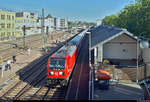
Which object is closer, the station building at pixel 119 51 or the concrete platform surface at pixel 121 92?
the concrete platform surface at pixel 121 92

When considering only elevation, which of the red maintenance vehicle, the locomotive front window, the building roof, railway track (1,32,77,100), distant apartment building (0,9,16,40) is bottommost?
railway track (1,32,77,100)

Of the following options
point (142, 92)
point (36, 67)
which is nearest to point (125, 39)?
point (142, 92)

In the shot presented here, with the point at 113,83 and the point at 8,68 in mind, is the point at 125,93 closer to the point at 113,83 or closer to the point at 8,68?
the point at 113,83

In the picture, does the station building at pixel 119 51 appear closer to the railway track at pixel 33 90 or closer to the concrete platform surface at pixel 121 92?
the concrete platform surface at pixel 121 92

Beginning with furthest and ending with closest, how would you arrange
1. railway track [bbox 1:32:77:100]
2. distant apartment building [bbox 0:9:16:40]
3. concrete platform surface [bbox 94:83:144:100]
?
distant apartment building [bbox 0:9:16:40]
railway track [bbox 1:32:77:100]
concrete platform surface [bbox 94:83:144:100]

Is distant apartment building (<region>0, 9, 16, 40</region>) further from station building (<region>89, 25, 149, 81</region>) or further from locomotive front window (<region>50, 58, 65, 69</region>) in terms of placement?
locomotive front window (<region>50, 58, 65, 69</region>)

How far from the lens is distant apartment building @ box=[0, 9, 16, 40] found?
198 feet

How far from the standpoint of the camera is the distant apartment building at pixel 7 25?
60.2 metres

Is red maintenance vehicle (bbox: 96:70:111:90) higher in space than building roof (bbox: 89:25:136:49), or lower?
lower

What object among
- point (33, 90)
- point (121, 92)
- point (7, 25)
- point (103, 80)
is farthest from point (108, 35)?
point (7, 25)

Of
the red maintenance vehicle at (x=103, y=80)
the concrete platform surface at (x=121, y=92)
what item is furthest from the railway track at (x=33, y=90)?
the red maintenance vehicle at (x=103, y=80)

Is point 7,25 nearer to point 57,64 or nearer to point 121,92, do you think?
point 57,64

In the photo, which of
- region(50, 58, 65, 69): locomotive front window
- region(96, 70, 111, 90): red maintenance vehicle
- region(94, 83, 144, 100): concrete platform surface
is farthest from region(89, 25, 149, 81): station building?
region(50, 58, 65, 69): locomotive front window

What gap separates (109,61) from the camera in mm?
22922
